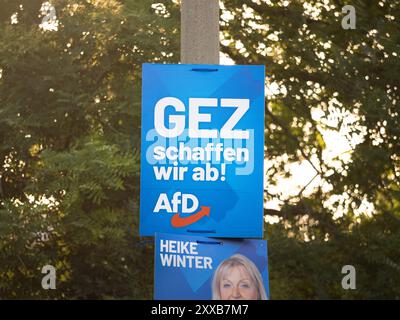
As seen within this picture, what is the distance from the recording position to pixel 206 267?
6.49 m

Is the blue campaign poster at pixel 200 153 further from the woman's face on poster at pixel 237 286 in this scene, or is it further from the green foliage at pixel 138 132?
the green foliage at pixel 138 132

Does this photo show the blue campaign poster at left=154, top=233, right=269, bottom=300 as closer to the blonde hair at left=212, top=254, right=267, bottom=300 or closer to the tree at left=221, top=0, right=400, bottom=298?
the blonde hair at left=212, top=254, right=267, bottom=300

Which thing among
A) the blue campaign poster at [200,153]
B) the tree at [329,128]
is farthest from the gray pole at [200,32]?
the tree at [329,128]

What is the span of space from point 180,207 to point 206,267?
449 millimetres

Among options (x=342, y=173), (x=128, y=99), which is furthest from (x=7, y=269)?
(x=342, y=173)

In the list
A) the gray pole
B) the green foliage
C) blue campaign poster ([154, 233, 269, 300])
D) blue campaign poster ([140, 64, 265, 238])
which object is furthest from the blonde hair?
the green foliage

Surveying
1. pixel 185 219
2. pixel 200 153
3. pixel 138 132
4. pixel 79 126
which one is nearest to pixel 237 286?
pixel 185 219

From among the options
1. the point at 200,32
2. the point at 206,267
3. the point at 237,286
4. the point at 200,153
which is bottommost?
the point at 237,286

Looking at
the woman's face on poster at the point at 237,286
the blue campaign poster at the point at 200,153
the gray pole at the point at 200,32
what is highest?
the gray pole at the point at 200,32

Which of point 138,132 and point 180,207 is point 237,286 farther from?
point 138,132

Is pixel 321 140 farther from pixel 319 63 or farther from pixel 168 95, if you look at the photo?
pixel 168 95

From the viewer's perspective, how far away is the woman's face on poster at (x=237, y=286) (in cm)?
642

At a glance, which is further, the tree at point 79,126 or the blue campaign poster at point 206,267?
the tree at point 79,126

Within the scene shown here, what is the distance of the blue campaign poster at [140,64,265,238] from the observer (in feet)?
21.2
